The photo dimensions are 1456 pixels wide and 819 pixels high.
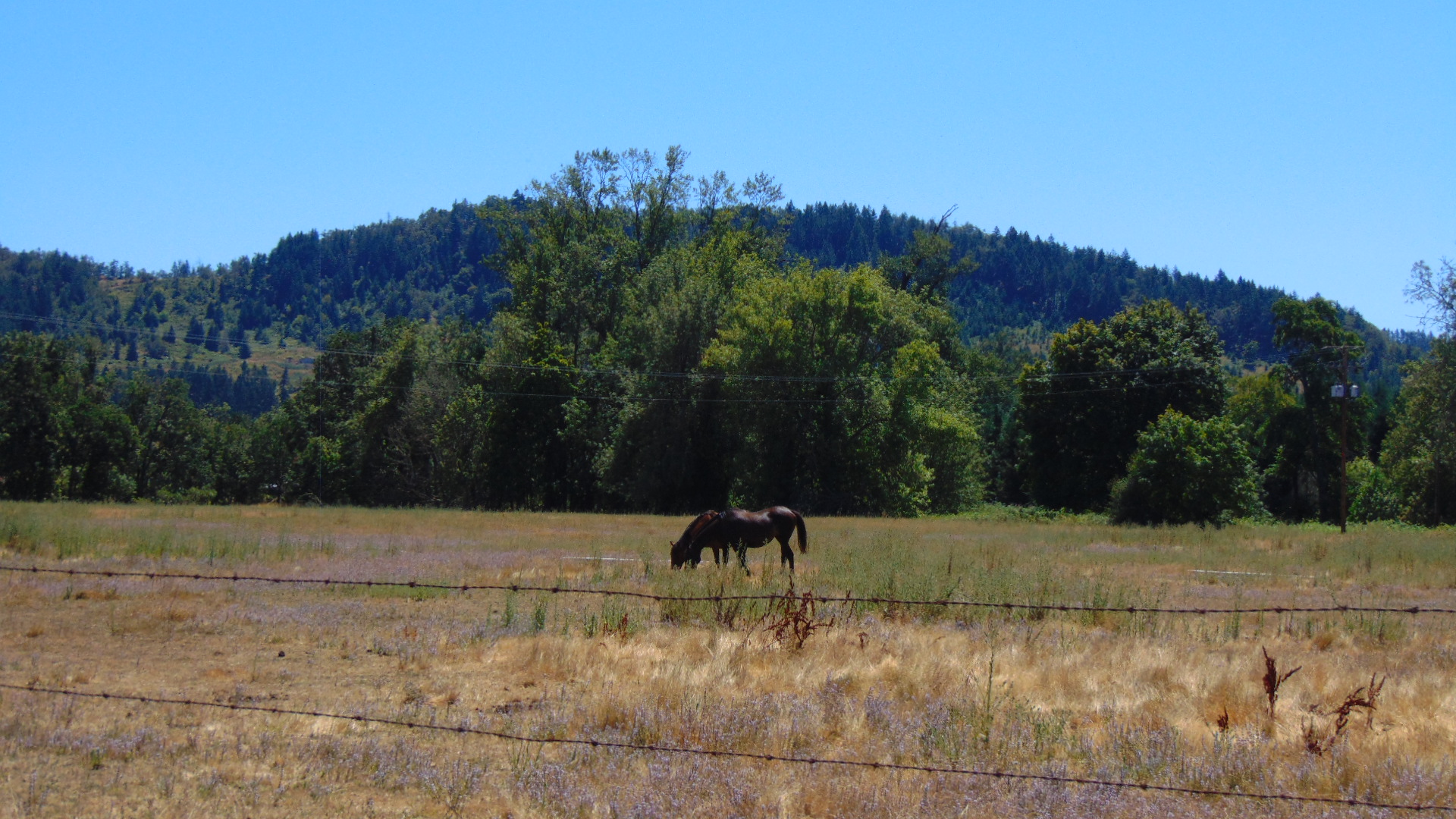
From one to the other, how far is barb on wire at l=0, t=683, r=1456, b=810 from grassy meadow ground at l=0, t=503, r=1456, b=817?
0.27 ft

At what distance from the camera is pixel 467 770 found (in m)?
6.99

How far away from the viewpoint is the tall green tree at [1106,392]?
58125 millimetres

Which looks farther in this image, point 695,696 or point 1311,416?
point 1311,416

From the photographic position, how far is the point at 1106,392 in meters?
59.9

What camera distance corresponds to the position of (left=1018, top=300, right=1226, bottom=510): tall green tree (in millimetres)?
58125

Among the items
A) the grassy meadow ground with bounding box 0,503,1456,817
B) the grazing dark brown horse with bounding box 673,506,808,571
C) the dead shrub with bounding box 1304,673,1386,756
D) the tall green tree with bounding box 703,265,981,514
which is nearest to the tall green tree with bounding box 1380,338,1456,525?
the tall green tree with bounding box 703,265,981,514

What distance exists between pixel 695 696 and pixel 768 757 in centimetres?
214

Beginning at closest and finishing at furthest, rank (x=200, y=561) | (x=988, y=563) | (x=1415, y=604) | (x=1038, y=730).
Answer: (x=1038, y=730) → (x=1415, y=604) → (x=200, y=561) → (x=988, y=563)

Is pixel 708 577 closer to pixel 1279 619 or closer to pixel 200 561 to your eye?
pixel 1279 619

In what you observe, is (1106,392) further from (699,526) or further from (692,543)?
(692,543)

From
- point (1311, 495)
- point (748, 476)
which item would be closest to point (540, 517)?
point (748, 476)

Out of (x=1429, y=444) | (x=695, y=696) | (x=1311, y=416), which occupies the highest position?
(x=1311, y=416)

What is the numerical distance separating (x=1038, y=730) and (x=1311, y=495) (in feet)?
251

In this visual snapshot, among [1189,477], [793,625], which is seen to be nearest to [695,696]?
[793,625]
